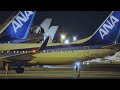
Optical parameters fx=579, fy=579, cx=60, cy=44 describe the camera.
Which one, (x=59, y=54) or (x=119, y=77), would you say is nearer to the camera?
(x=119, y=77)

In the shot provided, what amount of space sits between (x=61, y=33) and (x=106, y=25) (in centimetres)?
218

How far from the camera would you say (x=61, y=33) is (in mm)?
27016

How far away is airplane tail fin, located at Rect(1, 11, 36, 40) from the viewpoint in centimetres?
2686

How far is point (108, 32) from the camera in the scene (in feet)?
90.1

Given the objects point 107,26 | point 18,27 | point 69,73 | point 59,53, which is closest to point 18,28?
point 18,27

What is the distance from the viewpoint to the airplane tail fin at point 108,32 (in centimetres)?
2698

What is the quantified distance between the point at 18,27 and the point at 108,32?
427cm

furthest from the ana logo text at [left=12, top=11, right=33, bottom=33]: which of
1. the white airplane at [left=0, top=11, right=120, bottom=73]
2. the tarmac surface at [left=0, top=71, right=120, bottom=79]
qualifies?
the tarmac surface at [left=0, top=71, right=120, bottom=79]

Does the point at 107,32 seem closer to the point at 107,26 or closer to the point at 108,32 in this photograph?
the point at 108,32

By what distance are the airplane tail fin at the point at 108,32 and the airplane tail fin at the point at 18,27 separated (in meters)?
2.99

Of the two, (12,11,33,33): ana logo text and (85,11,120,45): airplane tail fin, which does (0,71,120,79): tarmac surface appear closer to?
(85,11,120,45): airplane tail fin
